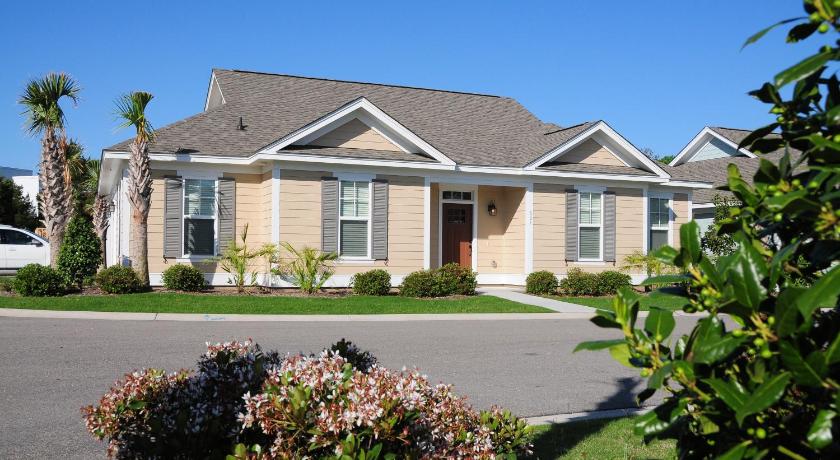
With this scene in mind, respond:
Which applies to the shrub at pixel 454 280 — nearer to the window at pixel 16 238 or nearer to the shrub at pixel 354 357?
the shrub at pixel 354 357

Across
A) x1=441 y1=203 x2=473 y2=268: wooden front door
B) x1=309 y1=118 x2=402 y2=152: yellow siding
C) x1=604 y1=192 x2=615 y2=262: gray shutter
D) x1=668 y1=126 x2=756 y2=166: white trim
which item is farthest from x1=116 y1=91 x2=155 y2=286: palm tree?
x1=668 y1=126 x2=756 y2=166: white trim

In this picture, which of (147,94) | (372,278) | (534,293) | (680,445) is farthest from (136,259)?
(680,445)

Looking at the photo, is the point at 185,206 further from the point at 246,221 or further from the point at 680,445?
the point at 680,445

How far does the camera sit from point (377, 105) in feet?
75.6

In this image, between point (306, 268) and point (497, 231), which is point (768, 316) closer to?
point (306, 268)

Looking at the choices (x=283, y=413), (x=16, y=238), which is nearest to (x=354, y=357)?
(x=283, y=413)

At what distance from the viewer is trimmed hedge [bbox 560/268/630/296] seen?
824 inches

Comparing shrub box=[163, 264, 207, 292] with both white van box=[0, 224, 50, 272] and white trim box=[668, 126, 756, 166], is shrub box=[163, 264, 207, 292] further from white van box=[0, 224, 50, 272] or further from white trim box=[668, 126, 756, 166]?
white trim box=[668, 126, 756, 166]

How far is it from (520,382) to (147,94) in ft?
43.6

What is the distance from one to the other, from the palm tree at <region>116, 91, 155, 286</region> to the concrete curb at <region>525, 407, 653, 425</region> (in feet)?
45.4

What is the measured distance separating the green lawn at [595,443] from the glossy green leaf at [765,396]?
A: 394cm

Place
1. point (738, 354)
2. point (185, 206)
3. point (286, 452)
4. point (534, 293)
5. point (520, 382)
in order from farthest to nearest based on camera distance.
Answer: point (534, 293), point (185, 206), point (520, 382), point (286, 452), point (738, 354)

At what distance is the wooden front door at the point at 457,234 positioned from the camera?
23312 millimetres

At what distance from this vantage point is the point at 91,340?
1149 cm
